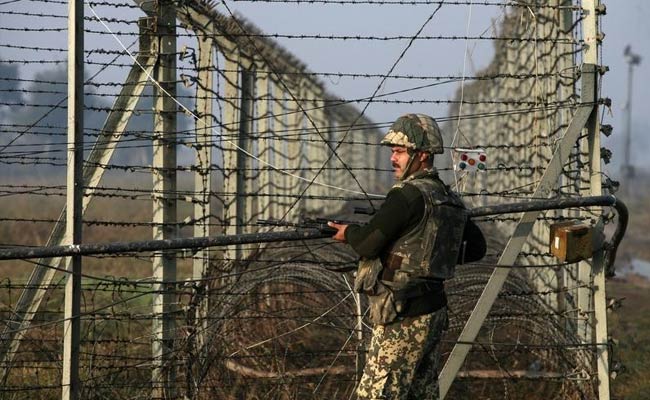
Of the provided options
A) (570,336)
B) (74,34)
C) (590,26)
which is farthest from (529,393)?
(74,34)

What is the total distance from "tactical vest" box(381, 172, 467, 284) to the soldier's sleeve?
0.12 ft

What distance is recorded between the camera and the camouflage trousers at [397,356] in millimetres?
4434

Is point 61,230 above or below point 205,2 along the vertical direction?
below

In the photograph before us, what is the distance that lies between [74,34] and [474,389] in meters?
3.46

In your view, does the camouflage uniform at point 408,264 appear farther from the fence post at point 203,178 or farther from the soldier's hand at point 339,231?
the fence post at point 203,178

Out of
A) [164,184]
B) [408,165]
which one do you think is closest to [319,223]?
[408,165]

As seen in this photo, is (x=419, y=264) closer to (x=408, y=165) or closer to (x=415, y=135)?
(x=408, y=165)

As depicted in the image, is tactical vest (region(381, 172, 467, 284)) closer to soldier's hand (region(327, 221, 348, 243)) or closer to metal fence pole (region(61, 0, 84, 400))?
soldier's hand (region(327, 221, 348, 243))

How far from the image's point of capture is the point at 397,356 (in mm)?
4438

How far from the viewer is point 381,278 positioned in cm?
444

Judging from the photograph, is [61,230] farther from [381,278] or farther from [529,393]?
[529,393]

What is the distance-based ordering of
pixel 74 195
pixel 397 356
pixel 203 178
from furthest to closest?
pixel 203 178
pixel 74 195
pixel 397 356

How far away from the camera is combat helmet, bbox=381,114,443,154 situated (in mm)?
4445

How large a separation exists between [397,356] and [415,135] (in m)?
0.94
